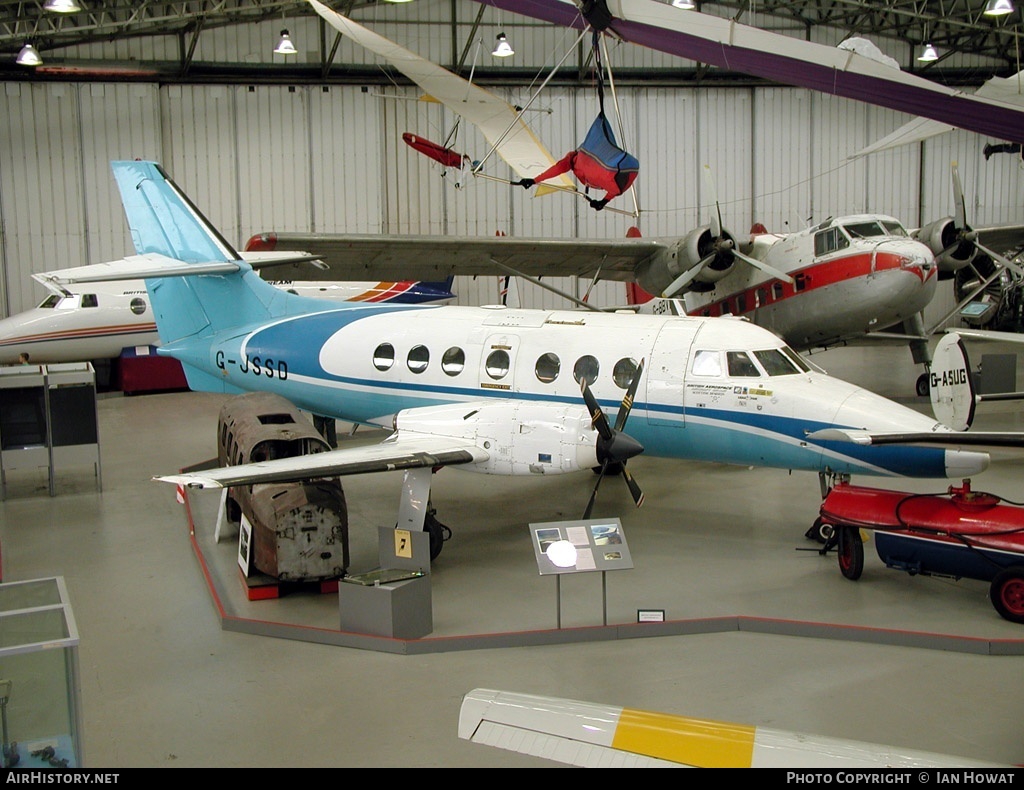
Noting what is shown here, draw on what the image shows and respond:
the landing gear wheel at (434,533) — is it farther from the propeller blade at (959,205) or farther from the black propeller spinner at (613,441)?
Answer: the propeller blade at (959,205)

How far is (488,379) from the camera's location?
13.5 meters

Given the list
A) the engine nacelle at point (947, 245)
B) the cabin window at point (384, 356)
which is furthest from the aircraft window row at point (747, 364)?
the engine nacelle at point (947, 245)

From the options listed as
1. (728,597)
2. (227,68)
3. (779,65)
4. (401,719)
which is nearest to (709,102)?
(227,68)

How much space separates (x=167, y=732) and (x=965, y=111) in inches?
425

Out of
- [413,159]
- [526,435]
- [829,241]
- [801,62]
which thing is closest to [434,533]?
[526,435]

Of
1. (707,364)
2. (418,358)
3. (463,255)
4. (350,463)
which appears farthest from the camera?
(463,255)

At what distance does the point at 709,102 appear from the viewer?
1410 inches

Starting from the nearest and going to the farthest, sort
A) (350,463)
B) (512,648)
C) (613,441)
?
(512,648) < (350,463) < (613,441)

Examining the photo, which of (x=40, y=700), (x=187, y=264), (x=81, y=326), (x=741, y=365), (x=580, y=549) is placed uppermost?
(x=187, y=264)

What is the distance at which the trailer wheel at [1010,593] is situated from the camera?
31.4 feet

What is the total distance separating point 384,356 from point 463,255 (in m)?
7.84

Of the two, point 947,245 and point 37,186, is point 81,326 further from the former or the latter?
point 947,245

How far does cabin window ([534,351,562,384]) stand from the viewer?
43.1 ft

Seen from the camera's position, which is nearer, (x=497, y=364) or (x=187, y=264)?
(x=497, y=364)
